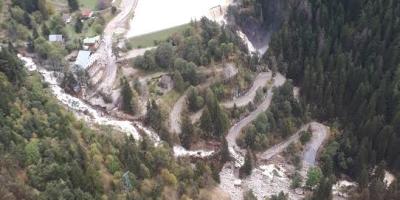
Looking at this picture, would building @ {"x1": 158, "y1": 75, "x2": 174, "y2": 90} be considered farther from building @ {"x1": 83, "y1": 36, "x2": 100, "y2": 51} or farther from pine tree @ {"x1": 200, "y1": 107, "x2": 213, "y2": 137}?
building @ {"x1": 83, "y1": 36, "x2": 100, "y2": 51}

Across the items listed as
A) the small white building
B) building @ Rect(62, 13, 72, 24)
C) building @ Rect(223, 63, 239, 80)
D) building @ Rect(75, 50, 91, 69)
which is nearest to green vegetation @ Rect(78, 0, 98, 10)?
building @ Rect(62, 13, 72, 24)

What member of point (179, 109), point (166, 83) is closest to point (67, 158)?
point (179, 109)

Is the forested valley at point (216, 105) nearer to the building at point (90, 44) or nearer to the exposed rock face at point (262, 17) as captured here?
the exposed rock face at point (262, 17)

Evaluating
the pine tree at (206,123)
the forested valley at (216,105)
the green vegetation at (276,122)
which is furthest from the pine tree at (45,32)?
the green vegetation at (276,122)

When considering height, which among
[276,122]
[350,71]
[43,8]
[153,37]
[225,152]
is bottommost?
[225,152]

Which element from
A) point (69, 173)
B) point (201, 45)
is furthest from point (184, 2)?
point (69, 173)

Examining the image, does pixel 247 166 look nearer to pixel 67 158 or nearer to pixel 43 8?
pixel 67 158
